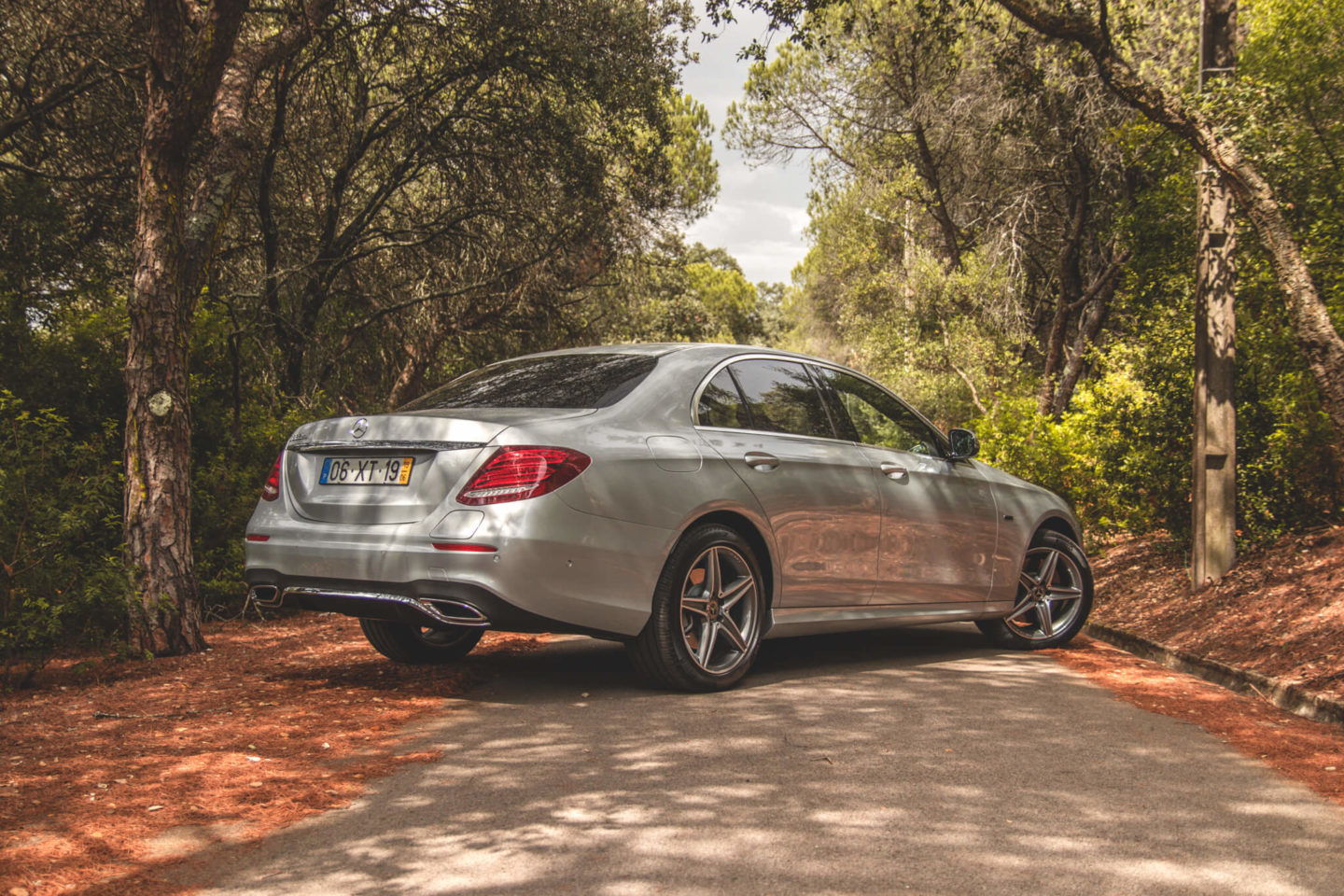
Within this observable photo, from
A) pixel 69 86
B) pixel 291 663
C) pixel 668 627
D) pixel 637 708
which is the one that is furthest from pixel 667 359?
pixel 69 86

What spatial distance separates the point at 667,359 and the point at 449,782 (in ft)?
8.38

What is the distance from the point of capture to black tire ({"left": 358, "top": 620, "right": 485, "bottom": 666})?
21.4 ft

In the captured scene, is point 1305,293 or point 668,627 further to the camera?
point 1305,293

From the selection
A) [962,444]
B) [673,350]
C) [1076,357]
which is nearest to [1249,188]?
[962,444]

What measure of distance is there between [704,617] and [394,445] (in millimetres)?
1698

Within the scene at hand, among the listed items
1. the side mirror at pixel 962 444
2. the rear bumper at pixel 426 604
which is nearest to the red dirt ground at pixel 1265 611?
the side mirror at pixel 962 444

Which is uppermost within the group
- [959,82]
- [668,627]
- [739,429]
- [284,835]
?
[959,82]

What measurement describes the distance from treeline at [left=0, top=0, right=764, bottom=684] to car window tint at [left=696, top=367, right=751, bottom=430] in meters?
3.24

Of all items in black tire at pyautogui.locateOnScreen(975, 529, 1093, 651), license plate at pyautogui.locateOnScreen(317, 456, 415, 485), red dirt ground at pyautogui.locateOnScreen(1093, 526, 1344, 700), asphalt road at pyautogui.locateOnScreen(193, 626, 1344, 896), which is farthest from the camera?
black tire at pyautogui.locateOnScreen(975, 529, 1093, 651)

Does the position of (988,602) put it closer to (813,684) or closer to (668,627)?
(813,684)

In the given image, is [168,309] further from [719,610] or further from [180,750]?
[719,610]

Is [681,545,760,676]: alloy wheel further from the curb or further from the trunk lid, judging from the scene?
the curb

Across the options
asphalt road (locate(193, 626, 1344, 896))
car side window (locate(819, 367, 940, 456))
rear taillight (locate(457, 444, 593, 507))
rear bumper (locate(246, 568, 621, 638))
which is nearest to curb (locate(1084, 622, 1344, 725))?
asphalt road (locate(193, 626, 1344, 896))

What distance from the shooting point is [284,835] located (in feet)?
11.7
